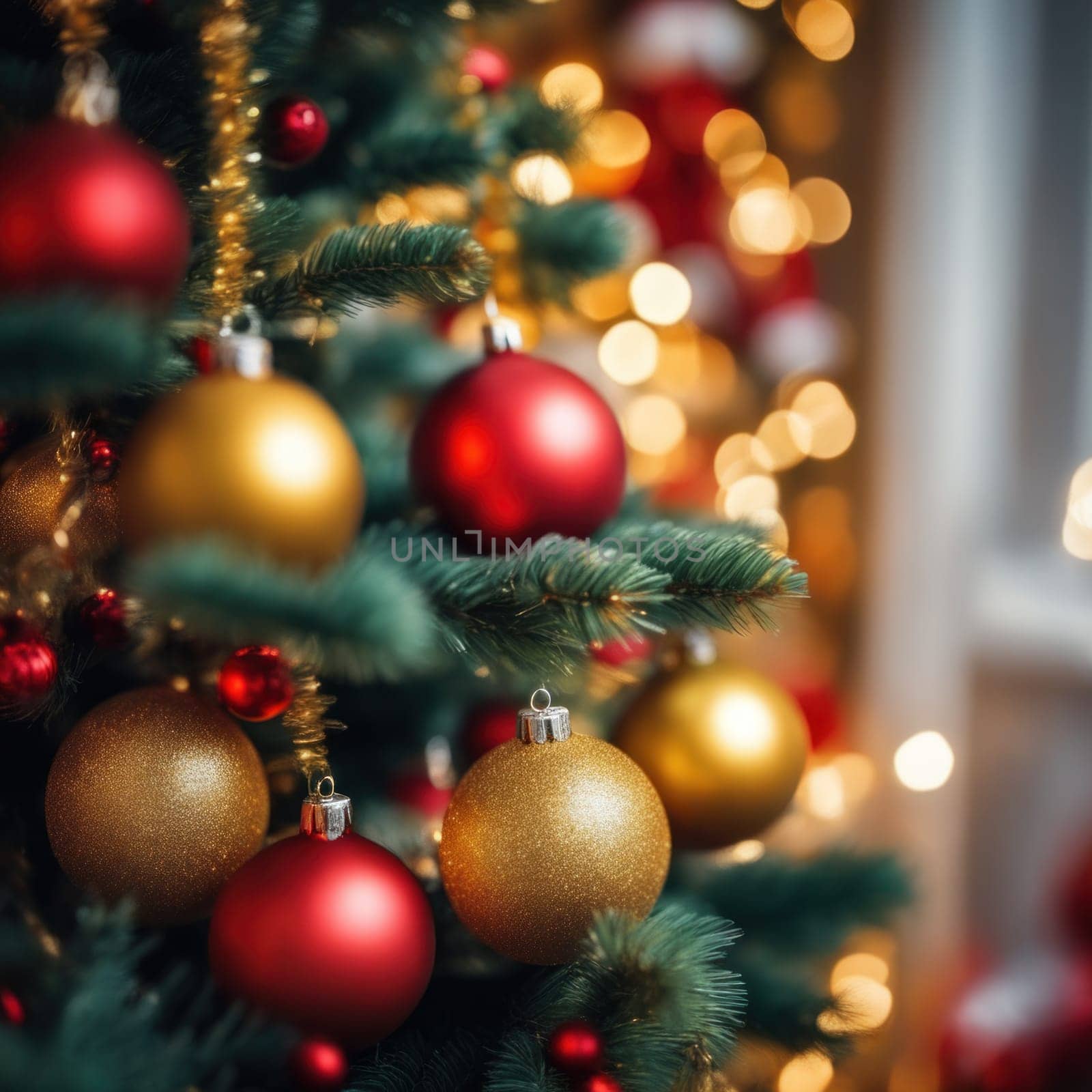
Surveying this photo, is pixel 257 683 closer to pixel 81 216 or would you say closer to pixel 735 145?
pixel 81 216

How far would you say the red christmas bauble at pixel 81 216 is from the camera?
40 cm

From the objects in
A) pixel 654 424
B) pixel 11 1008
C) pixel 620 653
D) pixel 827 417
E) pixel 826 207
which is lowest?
pixel 11 1008

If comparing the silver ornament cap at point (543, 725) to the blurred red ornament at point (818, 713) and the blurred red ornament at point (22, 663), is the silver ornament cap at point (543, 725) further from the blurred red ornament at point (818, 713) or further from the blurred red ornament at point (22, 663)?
the blurred red ornament at point (818, 713)

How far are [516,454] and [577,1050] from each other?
31cm

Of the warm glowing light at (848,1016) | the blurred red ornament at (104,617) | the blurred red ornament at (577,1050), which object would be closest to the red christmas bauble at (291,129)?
the blurred red ornament at (104,617)

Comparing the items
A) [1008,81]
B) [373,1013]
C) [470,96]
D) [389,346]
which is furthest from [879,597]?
[373,1013]

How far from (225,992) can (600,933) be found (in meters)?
0.20

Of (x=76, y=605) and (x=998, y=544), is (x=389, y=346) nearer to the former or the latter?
(x=76, y=605)

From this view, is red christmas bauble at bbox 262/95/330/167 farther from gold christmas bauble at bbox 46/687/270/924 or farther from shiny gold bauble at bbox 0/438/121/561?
gold christmas bauble at bbox 46/687/270/924

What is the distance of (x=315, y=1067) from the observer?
44 cm

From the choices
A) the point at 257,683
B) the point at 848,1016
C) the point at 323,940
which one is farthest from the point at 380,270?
the point at 848,1016

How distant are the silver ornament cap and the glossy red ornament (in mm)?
124

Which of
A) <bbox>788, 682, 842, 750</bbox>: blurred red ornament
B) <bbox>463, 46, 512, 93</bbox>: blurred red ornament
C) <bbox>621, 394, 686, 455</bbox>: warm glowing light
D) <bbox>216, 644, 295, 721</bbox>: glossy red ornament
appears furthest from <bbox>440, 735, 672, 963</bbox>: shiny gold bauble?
<bbox>621, 394, 686, 455</bbox>: warm glowing light

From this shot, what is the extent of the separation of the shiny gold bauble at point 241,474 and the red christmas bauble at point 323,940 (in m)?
0.16
